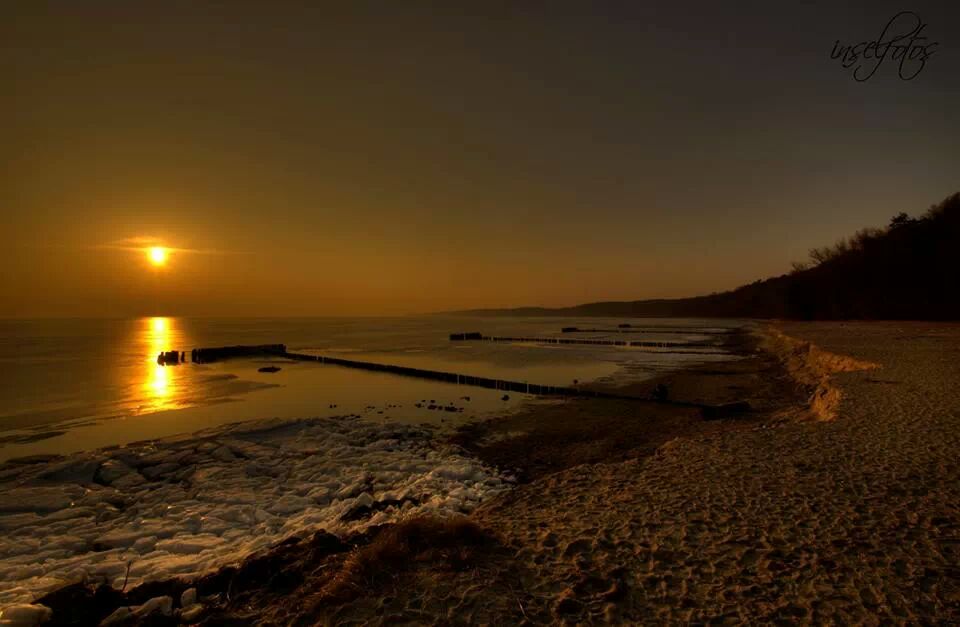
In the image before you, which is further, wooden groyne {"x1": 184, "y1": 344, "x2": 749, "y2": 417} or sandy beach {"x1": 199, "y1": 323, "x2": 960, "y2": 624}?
wooden groyne {"x1": 184, "y1": 344, "x2": 749, "y2": 417}

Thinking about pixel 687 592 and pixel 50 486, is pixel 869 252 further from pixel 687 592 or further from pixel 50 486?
pixel 50 486

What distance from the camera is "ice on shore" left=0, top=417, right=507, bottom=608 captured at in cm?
640

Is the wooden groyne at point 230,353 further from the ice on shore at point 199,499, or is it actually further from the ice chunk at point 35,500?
the ice chunk at point 35,500

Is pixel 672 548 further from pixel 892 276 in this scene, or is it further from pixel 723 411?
pixel 892 276

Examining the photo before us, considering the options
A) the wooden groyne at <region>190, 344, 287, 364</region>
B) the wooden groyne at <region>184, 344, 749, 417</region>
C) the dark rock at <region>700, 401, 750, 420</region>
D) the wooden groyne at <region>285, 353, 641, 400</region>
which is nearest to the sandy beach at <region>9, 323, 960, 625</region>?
the dark rock at <region>700, 401, 750, 420</region>

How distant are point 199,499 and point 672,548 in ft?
29.4

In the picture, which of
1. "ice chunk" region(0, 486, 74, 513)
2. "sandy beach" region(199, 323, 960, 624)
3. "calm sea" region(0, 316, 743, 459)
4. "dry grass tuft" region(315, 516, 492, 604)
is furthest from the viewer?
"calm sea" region(0, 316, 743, 459)

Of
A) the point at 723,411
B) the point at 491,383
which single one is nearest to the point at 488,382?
the point at 491,383

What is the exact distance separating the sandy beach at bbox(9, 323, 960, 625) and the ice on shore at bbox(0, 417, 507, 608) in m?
0.54

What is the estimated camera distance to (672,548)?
530cm

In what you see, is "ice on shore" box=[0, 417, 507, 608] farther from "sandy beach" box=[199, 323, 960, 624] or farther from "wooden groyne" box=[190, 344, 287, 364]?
"wooden groyne" box=[190, 344, 287, 364]

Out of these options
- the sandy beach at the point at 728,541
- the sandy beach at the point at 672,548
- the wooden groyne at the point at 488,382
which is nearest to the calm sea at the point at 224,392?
the wooden groyne at the point at 488,382

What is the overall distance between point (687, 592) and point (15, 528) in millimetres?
11102

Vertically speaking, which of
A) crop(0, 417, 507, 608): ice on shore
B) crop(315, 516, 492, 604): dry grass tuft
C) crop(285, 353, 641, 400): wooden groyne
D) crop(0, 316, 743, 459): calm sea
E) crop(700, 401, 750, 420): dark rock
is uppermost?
crop(315, 516, 492, 604): dry grass tuft
